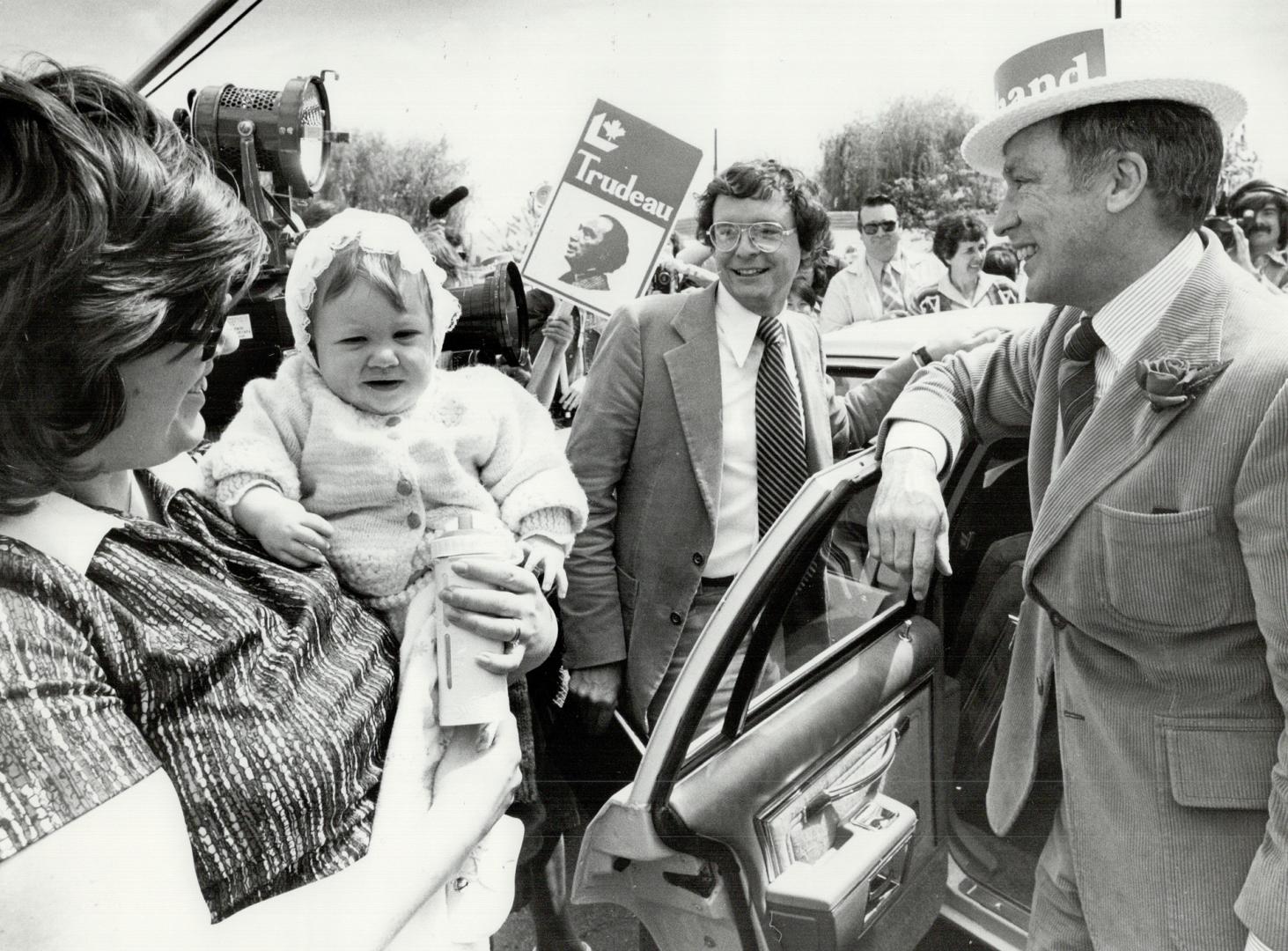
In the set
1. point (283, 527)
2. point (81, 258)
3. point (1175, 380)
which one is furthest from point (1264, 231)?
point (81, 258)

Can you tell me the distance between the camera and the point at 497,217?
104 inches

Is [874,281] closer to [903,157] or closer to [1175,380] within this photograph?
[903,157]

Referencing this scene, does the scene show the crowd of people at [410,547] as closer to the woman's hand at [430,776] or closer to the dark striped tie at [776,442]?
the woman's hand at [430,776]

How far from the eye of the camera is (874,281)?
4.79 m

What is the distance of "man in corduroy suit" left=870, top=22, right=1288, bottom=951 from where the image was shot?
4.00 ft

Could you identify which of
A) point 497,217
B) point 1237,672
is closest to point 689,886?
point 1237,672

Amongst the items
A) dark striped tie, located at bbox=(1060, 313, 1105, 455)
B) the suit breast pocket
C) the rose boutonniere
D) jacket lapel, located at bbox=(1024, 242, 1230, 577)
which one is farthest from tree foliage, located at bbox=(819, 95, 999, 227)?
the suit breast pocket

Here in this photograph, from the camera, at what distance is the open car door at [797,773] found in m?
1.51

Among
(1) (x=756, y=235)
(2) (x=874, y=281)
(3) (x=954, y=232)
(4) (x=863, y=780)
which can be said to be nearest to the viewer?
(4) (x=863, y=780)

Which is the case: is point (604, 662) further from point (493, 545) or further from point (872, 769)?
point (493, 545)

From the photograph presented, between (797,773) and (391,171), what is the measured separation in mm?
2088

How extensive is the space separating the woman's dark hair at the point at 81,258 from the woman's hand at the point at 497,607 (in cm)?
44

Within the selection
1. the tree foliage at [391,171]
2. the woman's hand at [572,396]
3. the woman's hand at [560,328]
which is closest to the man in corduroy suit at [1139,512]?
the woman's hand at [560,328]

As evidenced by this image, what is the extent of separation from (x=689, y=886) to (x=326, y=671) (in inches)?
30.7
